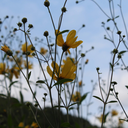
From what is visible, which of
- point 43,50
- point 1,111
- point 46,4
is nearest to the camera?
point 46,4

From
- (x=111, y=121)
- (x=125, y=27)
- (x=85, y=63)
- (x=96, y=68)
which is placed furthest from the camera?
(x=111, y=121)

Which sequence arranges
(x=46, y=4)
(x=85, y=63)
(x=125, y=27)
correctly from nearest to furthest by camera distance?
(x=46, y=4), (x=125, y=27), (x=85, y=63)

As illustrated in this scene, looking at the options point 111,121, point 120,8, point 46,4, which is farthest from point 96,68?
point 111,121

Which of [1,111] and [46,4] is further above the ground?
[46,4]

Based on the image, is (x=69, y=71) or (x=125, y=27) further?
(x=125, y=27)

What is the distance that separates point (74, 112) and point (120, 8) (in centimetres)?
177

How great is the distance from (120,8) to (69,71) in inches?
62.1

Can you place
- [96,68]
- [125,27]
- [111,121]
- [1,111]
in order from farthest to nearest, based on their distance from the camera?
[1,111] → [111,121] → [125,27] → [96,68]

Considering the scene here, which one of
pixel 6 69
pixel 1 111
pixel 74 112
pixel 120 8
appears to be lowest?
pixel 1 111

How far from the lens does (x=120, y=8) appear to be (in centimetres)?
212

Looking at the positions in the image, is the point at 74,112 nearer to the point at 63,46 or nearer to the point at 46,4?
the point at 63,46

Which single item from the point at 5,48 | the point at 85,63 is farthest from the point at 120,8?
the point at 5,48

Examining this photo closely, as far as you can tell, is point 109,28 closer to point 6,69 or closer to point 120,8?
point 120,8

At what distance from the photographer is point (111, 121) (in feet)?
12.8
